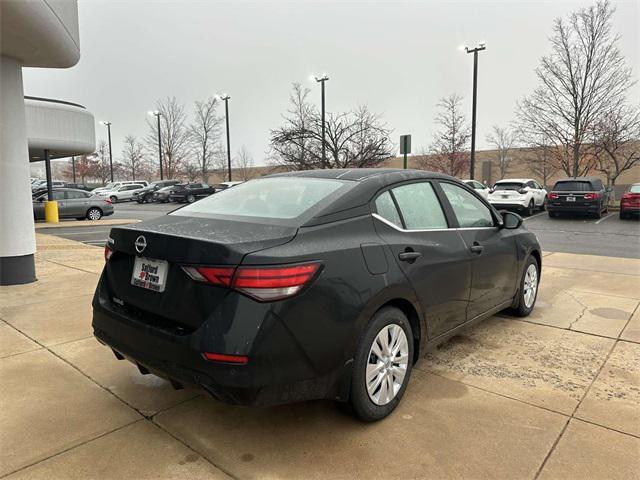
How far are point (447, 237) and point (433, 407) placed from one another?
121cm

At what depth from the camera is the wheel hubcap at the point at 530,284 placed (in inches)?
190

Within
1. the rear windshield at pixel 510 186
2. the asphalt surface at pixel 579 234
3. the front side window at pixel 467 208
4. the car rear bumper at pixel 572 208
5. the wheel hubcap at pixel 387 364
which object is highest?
the rear windshield at pixel 510 186

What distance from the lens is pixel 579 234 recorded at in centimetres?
1377

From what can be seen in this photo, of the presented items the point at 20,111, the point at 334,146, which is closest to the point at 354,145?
the point at 334,146

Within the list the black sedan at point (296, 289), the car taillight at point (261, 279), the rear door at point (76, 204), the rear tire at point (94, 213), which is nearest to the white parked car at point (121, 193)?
the rear tire at point (94, 213)

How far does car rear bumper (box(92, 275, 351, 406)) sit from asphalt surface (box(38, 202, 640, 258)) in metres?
9.63

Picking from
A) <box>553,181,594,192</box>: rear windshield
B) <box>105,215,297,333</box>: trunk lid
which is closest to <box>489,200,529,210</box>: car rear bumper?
<box>553,181,594,192</box>: rear windshield

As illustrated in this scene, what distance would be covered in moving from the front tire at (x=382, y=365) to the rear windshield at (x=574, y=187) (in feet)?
57.7

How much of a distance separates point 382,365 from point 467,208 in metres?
1.82

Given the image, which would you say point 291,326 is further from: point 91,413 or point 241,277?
point 91,413

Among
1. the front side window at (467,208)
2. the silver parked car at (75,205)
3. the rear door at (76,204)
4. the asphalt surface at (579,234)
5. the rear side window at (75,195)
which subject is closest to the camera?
the front side window at (467,208)

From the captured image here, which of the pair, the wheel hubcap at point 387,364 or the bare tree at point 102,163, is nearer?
the wheel hubcap at point 387,364

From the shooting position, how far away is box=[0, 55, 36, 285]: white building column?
20.0ft

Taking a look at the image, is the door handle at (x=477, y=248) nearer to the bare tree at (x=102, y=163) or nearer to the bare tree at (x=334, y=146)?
the bare tree at (x=334, y=146)
